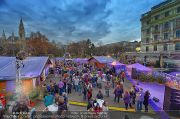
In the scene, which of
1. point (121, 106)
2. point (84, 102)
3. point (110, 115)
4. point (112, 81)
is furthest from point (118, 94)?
point (112, 81)

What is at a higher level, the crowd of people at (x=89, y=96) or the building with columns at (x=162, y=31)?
the building with columns at (x=162, y=31)

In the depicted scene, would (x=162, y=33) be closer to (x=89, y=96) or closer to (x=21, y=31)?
(x=89, y=96)

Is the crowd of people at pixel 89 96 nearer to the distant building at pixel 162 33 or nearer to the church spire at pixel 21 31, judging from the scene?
the distant building at pixel 162 33

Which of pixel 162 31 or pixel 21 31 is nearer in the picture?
pixel 162 31

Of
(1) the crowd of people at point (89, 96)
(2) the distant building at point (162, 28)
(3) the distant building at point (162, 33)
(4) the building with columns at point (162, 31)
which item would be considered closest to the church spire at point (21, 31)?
(2) the distant building at point (162, 28)

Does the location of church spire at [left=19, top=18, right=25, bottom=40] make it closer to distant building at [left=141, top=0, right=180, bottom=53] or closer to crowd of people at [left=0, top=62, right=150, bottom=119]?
distant building at [left=141, top=0, right=180, bottom=53]

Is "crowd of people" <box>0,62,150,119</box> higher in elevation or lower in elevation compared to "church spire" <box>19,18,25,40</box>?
lower

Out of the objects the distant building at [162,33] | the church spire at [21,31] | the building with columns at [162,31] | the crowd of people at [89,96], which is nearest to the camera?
the crowd of people at [89,96]

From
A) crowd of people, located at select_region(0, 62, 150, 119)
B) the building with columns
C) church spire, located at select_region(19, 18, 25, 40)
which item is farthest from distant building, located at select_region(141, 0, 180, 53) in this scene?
church spire, located at select_region(19, 18, 25, 40)

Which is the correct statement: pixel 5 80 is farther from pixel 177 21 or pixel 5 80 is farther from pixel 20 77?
pixel 177 21

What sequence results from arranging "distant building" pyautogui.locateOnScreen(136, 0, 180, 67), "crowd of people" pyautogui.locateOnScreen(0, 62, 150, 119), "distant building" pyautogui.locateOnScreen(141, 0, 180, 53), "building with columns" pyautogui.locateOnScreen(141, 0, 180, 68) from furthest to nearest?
"distant building" pyautogui.locateOnScreen(141, 0, 180, 53) → "building with columns" pyautogui.locateOnScreen(141, 0, 180, 68) → "distant building" pyautogui.locateOnScreen(136, 0, 180, 67) → "crowd of people" pyautogui.locateOnScreen(0, 62, 150, 119)

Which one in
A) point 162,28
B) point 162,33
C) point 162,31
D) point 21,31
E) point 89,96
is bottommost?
point 89,96

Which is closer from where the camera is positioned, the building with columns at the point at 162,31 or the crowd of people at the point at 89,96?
the crowd of people at the point at 89,96

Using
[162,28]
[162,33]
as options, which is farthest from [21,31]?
[162,33]
